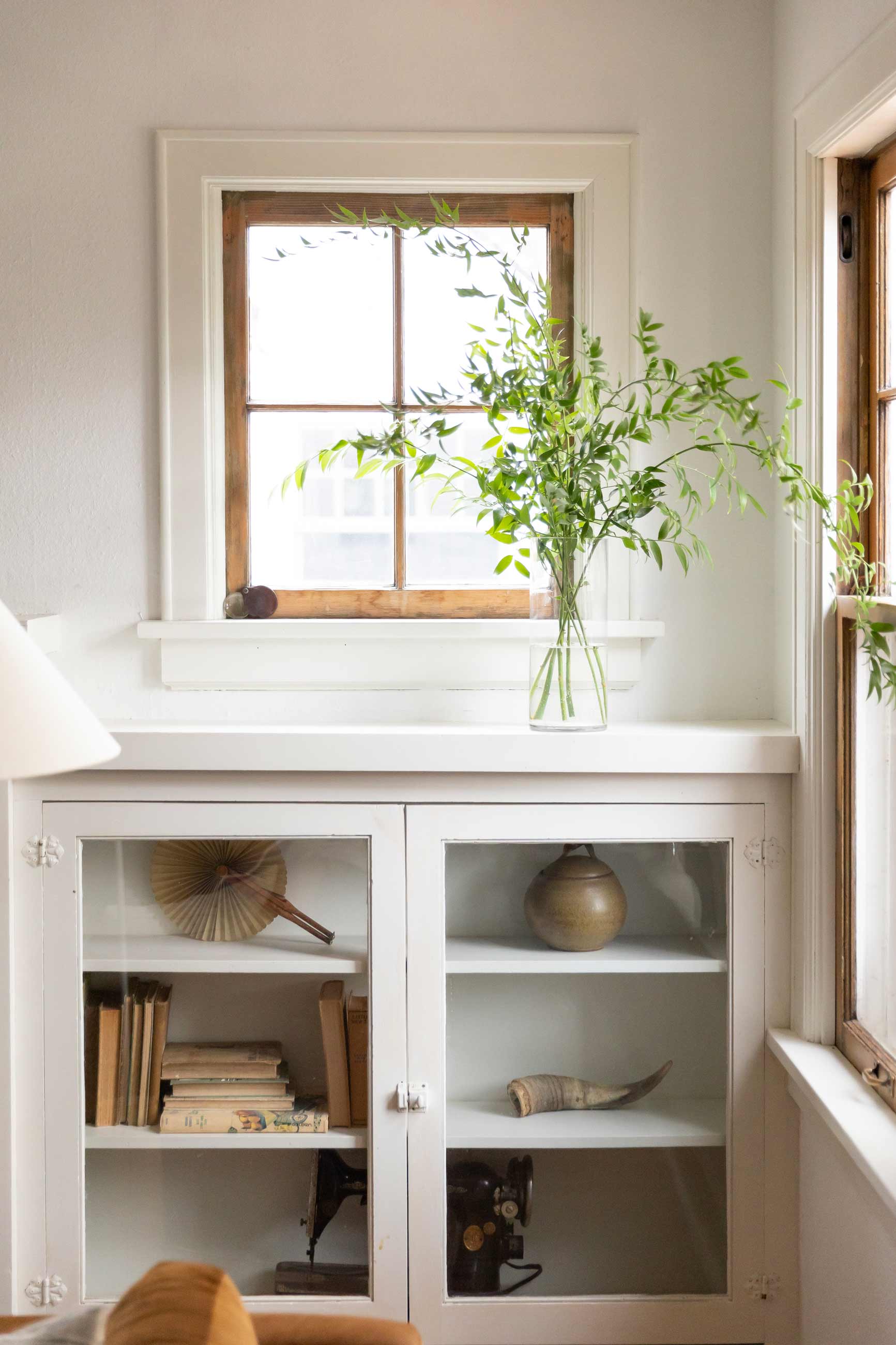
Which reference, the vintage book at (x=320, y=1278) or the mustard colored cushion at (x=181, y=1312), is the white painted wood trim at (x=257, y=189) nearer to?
the vintage book at (x=320, y=1278)

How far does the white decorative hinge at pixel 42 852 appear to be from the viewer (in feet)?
6.35

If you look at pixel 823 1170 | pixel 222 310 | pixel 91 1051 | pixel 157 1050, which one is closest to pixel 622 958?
pixel 823 1170

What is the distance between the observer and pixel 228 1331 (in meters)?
0.81

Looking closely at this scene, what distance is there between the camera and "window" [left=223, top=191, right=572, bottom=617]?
218 centimetres

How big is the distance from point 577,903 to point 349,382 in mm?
1085

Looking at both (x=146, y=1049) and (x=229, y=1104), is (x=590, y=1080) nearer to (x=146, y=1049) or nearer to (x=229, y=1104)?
(x=229, y=1104)

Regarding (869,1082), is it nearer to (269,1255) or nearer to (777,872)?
(777,872)

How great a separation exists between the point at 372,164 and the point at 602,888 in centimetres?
140

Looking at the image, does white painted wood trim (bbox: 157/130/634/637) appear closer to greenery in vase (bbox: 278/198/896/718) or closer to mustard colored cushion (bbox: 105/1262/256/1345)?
greenery in vase (bbox: 278/198/896/718)

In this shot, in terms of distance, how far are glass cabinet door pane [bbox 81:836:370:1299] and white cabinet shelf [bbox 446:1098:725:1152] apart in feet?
0.60

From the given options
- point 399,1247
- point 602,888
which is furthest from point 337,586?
point 399,1247

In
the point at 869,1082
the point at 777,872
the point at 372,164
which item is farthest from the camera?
the point at 372,164

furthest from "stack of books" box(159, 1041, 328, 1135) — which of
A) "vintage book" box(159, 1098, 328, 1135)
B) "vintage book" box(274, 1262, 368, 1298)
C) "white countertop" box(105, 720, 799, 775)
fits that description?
"white countertop" box(105, 720, 799, 775)

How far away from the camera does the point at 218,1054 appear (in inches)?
77.4
